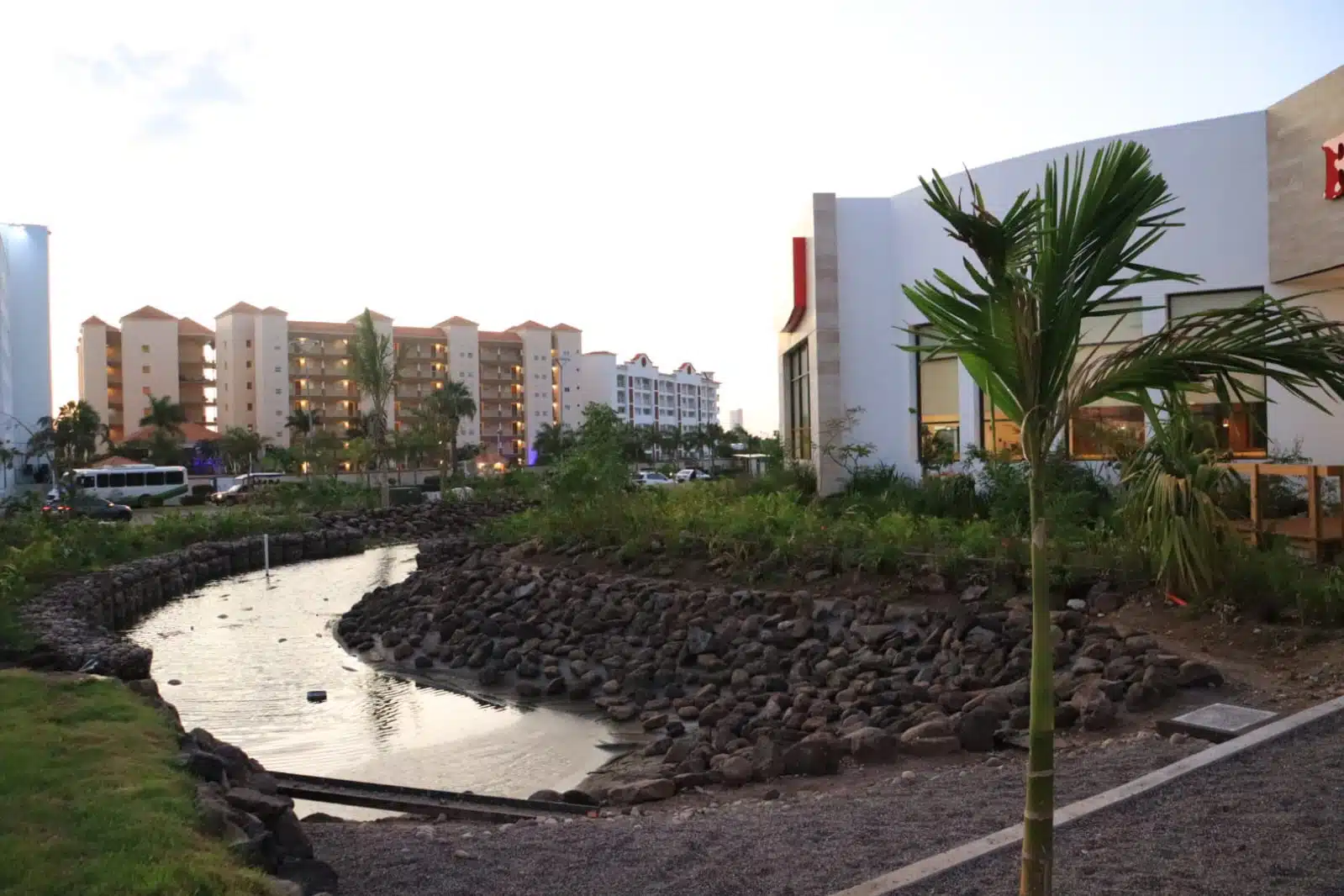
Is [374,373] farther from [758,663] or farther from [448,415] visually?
[448,415]

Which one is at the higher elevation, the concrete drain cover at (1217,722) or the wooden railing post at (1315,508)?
the wooden railing post at (1315,508)

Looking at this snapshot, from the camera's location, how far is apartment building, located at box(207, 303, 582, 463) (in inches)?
3255

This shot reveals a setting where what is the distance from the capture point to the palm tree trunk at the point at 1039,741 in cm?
324

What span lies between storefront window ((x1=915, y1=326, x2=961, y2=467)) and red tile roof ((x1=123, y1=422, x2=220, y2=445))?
215ft

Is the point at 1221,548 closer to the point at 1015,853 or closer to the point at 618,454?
the point at 1015,853

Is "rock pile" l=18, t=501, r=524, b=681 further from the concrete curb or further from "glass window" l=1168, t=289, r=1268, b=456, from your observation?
"glass window" l=1168, t=289, r=1268, b=456

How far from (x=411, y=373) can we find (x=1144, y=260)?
80.2 metres

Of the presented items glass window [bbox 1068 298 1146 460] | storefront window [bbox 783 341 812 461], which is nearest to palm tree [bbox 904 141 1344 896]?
glass window [bbox 1068 298 1146 460]

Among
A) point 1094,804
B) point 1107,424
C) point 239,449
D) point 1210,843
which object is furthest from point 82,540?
point 239,449

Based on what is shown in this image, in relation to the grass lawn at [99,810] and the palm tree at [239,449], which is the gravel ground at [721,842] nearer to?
the grass lawn at [99,810]

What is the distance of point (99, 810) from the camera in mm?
4723

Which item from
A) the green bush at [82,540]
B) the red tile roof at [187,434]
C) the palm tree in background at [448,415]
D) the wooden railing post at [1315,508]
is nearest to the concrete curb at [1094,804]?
the wooden railing post at [1315,508]

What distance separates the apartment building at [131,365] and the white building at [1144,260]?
71794 millimetres

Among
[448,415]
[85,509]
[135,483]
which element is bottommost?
[85,509]
